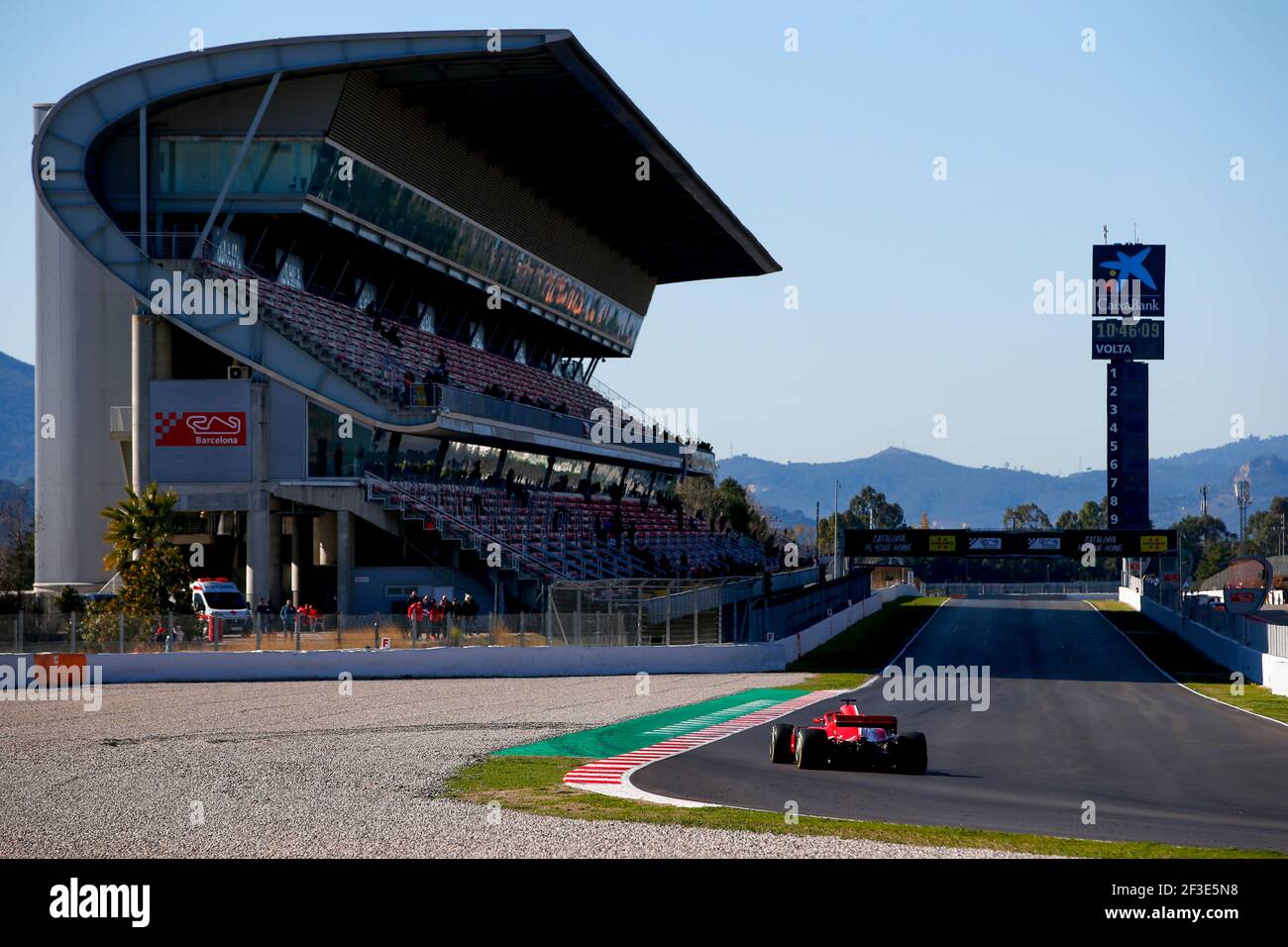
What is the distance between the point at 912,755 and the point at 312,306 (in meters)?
41.1

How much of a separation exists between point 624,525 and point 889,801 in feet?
174

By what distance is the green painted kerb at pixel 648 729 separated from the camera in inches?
960

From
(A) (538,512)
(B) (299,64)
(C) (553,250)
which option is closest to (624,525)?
(A) (538,512)

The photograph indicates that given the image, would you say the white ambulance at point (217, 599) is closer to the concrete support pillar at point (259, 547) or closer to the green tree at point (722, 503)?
the concrete support pillar at point (259, 547)

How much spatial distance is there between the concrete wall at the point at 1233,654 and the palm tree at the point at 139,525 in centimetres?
3274

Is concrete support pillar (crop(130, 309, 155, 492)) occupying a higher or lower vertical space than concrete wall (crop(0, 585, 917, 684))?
higher

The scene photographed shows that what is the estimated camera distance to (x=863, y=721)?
21594 mm

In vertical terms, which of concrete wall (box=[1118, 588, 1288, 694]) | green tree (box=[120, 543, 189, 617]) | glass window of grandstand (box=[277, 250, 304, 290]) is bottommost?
concrete wall (box=[1118, 588, 1288, 694])

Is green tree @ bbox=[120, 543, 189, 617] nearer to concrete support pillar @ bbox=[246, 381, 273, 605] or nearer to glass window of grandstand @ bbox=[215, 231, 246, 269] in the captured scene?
concrete support pillar @ bbox=[246, 381, 273, 605]

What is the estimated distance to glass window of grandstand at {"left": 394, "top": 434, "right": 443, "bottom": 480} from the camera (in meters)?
56.5

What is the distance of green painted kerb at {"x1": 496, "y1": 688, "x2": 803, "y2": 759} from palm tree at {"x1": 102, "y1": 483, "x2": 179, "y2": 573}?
841 inches

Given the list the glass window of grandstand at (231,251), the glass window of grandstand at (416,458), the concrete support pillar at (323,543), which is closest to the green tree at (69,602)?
the concrete support pillar at (323,543)

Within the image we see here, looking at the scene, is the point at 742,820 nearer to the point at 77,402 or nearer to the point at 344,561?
the point at 344,561

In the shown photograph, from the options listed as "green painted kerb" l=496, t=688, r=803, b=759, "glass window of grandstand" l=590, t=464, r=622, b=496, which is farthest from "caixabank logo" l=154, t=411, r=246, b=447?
"glass window of grandstand" l=590, t=464, r=622, b=496
